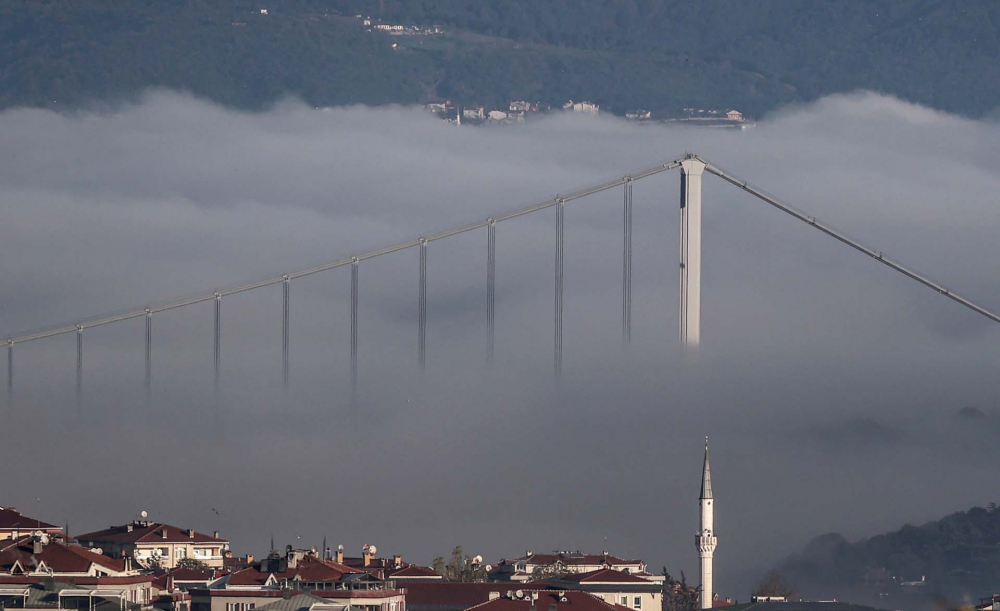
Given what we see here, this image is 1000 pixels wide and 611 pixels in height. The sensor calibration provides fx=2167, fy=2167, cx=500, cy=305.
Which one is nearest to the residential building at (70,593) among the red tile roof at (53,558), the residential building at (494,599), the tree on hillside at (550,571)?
the red tile roof at (53,558)

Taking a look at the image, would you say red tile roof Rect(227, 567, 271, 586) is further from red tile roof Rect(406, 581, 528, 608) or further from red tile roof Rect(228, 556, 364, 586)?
red tile roof Rect(406, 581, 528, 608)

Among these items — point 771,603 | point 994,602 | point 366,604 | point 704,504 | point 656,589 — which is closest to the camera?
point 994,602

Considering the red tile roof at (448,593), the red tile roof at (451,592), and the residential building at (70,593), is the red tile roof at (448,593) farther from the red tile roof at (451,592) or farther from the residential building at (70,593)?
the residential building at (70,593)

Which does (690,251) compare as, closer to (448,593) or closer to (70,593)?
(448,593)

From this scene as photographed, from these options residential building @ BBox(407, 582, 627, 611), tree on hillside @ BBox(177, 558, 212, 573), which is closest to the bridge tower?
residential building @ BBox(407, 582, 627, 611)

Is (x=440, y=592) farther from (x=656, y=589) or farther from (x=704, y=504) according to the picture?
(x=704, y=504)

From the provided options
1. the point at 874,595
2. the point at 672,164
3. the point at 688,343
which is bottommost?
the point at 874,595

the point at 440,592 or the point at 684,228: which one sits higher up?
the point at 684,228

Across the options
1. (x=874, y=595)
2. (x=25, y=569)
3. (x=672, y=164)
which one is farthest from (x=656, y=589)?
(x=874, y=595)
